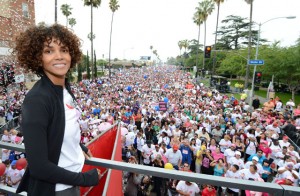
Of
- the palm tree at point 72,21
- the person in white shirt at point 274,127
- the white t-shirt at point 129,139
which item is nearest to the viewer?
the white t-shirt at point 129,139

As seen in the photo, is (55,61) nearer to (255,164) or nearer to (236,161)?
(255,164)

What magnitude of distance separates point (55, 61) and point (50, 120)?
16.1 inches

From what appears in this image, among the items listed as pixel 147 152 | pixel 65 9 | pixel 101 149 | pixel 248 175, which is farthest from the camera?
pixel 65 9

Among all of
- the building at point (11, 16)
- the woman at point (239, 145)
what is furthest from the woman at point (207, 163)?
the building at point (11, 16)

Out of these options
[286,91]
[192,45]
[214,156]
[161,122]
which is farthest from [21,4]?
[192,45]

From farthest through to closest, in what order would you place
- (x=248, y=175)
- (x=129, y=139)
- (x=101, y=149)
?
(x=129, y=139) → (x=248, y=175) → (x=101, y=149)

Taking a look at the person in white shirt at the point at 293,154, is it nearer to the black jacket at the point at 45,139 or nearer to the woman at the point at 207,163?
the woman at the point at 207,163

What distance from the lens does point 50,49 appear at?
149 centimetres

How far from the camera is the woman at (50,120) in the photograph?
3.90 feet

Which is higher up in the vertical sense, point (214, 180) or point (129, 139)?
point (214, 180)

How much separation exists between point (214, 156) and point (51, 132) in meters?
7.84

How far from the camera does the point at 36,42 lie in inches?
57.3

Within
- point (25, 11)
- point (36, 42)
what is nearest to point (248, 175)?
point (36, 42)


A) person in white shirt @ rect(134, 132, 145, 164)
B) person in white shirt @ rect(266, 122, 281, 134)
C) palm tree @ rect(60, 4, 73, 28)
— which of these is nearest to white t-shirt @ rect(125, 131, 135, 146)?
person in white shirt @ rect(134, 132, 145, 164)
